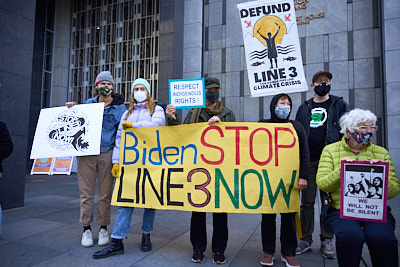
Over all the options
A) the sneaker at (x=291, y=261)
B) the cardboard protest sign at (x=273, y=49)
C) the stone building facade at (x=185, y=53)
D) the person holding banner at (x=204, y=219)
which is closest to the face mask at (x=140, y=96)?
the person holding banner at (x=204, y=219)

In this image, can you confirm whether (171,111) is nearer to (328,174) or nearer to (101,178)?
(101,178)

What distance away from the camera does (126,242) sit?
3881mm

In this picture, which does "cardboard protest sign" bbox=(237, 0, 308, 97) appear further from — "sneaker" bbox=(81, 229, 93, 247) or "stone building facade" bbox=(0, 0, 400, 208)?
"stone building facade" bbox=(0, 0, 400, 208)

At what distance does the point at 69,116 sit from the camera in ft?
12.8

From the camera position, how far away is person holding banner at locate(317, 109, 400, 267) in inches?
92.3

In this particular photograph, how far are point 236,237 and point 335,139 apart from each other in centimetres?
194

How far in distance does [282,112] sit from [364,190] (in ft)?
3.92

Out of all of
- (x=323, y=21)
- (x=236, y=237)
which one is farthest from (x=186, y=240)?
(x=323, y=21)

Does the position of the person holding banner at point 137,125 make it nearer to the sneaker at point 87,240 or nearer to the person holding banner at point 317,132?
the sneaker at point 87,240

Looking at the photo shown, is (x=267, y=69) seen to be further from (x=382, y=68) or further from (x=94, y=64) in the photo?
(x=94, y=64)

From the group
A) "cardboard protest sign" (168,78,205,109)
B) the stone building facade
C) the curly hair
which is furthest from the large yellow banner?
the stone building facade

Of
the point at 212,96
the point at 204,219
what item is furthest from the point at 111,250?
the point at 212,96

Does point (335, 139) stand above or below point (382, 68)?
below

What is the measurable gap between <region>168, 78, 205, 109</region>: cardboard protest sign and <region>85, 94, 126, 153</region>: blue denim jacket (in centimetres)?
102
